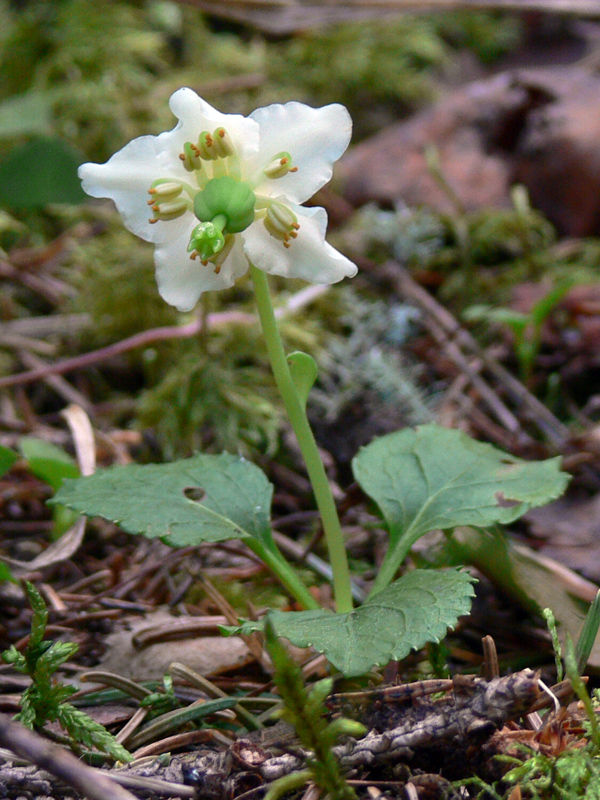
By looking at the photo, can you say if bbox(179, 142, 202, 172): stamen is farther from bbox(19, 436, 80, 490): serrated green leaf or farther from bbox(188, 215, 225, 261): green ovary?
bbox(19, 436, 80, 490): serrated green leaf

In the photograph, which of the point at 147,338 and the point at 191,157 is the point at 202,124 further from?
the point at 147,338

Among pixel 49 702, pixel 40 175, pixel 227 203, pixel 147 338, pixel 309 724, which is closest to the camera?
pixel 309 724

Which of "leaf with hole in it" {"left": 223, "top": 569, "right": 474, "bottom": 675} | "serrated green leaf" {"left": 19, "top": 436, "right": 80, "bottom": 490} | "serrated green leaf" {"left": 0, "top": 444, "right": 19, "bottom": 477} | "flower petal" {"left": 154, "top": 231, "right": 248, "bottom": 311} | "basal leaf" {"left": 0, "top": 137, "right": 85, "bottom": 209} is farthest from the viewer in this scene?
"basal leaf" {"left": 0, "top": 137, "right": 85, "bottom": 209}

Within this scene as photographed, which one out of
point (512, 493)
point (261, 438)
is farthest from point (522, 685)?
point (261, 438)

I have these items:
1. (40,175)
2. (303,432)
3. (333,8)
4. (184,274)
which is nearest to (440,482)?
(303,432)

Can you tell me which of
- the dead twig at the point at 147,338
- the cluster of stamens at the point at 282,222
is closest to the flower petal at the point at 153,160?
the cluster of stamens at the point at 282,222

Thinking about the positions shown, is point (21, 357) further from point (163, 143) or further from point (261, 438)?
point (163, 143)

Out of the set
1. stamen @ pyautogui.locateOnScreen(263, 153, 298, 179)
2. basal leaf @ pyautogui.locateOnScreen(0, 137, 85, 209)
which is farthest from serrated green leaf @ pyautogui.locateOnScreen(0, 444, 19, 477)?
basal leaf @ pyautogui.locateOnScreen(0, 137, 85, 209)
